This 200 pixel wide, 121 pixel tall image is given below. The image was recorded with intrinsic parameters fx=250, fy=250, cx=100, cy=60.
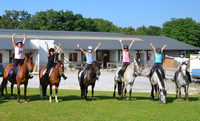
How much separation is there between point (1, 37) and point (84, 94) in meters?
32.3

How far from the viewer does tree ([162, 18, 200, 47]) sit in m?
62.8

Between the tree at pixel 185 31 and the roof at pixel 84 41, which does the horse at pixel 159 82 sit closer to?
the roof at pixel 84 41

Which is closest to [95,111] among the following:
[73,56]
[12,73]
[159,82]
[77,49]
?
[159,82]

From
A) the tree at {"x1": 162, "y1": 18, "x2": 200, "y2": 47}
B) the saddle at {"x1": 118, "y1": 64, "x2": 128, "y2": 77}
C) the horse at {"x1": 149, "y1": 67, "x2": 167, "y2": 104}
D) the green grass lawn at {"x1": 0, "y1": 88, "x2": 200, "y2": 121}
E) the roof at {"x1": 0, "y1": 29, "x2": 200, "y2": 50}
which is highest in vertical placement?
the tree at {"x1": 162, "y1": 18, "x2": 200, "y2": 47}

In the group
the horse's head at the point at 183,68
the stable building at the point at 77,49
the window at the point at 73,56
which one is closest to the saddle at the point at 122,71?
the horse's head at the point at 183,68

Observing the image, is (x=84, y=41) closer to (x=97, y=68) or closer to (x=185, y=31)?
(x=185, y=31)

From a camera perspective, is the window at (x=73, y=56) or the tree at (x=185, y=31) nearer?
the window at (x=73, y=56)

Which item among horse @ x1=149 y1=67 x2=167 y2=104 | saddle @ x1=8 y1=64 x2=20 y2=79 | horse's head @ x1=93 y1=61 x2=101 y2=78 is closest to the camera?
saddle @ x1=8 y1=64 x2=20 y2=79

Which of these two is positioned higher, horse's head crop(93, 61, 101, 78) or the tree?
the tree

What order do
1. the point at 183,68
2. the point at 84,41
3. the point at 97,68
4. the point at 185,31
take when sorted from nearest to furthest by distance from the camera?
1. the point at 97,68
2. the point at 183,68
3. the point at 84,41
4. the point at 185,31

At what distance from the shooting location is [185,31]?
2557 inches

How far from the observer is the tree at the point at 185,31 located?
62.8 meters

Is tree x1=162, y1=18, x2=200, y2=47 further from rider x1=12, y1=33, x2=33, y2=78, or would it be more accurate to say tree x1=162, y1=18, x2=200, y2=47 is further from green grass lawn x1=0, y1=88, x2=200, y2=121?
rider x1=12, y1=33, x2=33, y2=78

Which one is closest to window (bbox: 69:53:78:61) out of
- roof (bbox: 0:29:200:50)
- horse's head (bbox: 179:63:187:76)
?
roof (bbox: 0:29:200:50)
